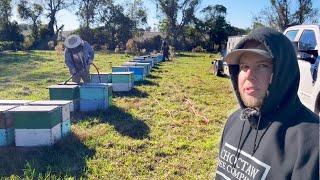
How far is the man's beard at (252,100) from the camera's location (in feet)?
6.72

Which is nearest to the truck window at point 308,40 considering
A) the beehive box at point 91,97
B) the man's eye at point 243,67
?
the beehive box at point 91,97

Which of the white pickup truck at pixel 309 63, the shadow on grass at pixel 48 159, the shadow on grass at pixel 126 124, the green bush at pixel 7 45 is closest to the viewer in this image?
the shadow on grass at pixel 48 159

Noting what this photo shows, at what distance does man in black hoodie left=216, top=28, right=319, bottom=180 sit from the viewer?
5.86 feet

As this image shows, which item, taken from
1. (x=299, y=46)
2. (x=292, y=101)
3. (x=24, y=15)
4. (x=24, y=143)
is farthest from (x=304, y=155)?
(x=24, y=15)

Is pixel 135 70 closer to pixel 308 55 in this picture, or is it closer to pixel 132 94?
pixel 132 94

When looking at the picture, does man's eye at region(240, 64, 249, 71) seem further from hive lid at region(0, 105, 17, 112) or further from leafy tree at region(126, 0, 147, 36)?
leafy tree at region(126, 0, 147, 36)

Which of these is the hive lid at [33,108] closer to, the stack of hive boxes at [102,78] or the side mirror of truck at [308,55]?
the side mirror of truck at [308,55]

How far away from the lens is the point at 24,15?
171 ft

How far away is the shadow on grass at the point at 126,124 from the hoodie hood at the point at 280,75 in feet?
16.5

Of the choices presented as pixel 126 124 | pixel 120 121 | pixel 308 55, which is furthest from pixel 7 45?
pixel 308 55

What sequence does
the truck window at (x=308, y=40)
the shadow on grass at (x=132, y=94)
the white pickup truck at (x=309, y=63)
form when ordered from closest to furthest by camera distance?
the white pickup truck at (x=309, y=63)
the truck window at (x=308, y=40)
the shadow on grass at (x=132, y=94)

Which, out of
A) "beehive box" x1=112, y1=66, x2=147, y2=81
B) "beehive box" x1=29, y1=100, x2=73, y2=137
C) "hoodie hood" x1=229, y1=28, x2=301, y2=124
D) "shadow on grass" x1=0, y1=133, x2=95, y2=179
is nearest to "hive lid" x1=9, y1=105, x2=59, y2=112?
"beehive box" x1=29, y1=100, x2=73, y2=137

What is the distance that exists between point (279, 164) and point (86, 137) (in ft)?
16.9

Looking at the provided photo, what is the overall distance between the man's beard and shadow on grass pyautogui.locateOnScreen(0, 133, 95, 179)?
332 cm
